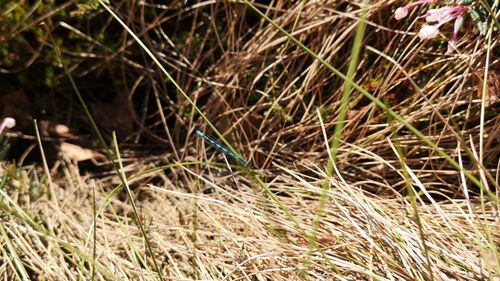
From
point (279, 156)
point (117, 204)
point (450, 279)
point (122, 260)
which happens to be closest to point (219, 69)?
point (279, 156)

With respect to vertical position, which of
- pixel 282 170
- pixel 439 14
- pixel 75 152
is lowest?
pixel 75 152

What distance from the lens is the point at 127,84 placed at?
223cm

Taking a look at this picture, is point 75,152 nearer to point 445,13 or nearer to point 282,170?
point 282,170

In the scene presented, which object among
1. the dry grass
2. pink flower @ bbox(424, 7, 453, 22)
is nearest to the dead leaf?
the dry grass

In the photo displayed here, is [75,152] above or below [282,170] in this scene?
below

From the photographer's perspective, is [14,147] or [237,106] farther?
[14,147]

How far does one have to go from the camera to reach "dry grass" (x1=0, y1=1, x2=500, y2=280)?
137cm

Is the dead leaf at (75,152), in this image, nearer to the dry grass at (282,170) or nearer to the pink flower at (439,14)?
the dry grass at (282,170)

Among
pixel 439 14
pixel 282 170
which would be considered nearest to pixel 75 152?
pixel 282 170

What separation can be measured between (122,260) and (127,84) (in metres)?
0.84

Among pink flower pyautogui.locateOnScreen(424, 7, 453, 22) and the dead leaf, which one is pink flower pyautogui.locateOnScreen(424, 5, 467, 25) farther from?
the dead leaf

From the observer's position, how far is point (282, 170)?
1874mm

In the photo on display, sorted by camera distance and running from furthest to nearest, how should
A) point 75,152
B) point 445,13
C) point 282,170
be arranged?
1. point 75,152
2. point 282,170
3. point 445,13

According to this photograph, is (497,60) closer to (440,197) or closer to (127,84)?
(440,197)
